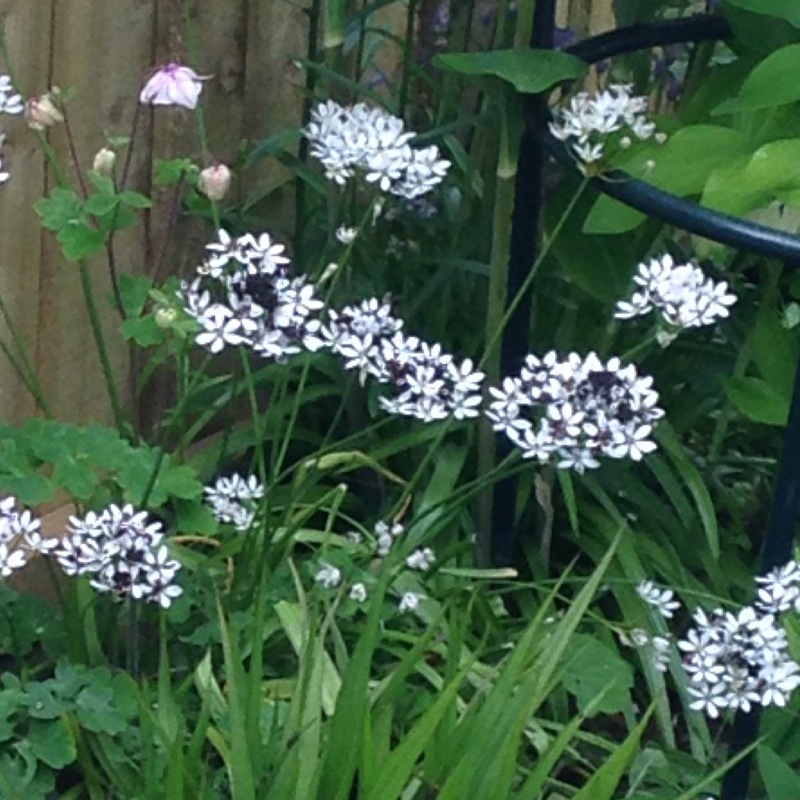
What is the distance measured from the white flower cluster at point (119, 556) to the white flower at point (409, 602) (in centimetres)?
39

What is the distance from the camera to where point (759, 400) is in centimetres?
186

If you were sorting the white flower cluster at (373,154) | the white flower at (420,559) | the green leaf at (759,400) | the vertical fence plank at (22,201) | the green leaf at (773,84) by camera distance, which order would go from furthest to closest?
1. the vertical fence plank at (22,201)
2. the white flower at (420,559)
3. the green leaf at (759,400)
4. the white flower cluster at (373,154)
5. the green leaf at (773,84)

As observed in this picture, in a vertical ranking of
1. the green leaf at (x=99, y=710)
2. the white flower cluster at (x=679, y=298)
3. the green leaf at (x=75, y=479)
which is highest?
the white flower cluster at (x=679, y=298)

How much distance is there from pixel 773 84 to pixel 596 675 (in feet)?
2.41

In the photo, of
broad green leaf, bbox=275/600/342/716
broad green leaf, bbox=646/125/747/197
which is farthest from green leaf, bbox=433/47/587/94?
broad green leaf, bbox=275/600/342/716

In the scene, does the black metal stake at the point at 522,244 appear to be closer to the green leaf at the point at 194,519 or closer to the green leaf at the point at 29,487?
the green leaf at the point at 194,519

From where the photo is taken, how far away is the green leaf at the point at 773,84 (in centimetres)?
151

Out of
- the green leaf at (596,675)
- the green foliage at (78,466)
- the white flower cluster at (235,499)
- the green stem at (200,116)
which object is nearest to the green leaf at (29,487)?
the green foliage at (78,466)

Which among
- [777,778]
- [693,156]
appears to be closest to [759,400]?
[693,156]

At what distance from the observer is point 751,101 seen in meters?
1.52

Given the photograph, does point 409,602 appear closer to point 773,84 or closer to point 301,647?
point 301,647

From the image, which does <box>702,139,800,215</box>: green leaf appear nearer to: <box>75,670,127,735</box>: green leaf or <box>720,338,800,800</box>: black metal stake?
<box>720,338,800,800</box>: black metal stake

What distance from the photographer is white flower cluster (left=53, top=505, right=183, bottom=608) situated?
157 cm

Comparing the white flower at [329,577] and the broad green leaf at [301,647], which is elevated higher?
A: the white flower at [329,577]
